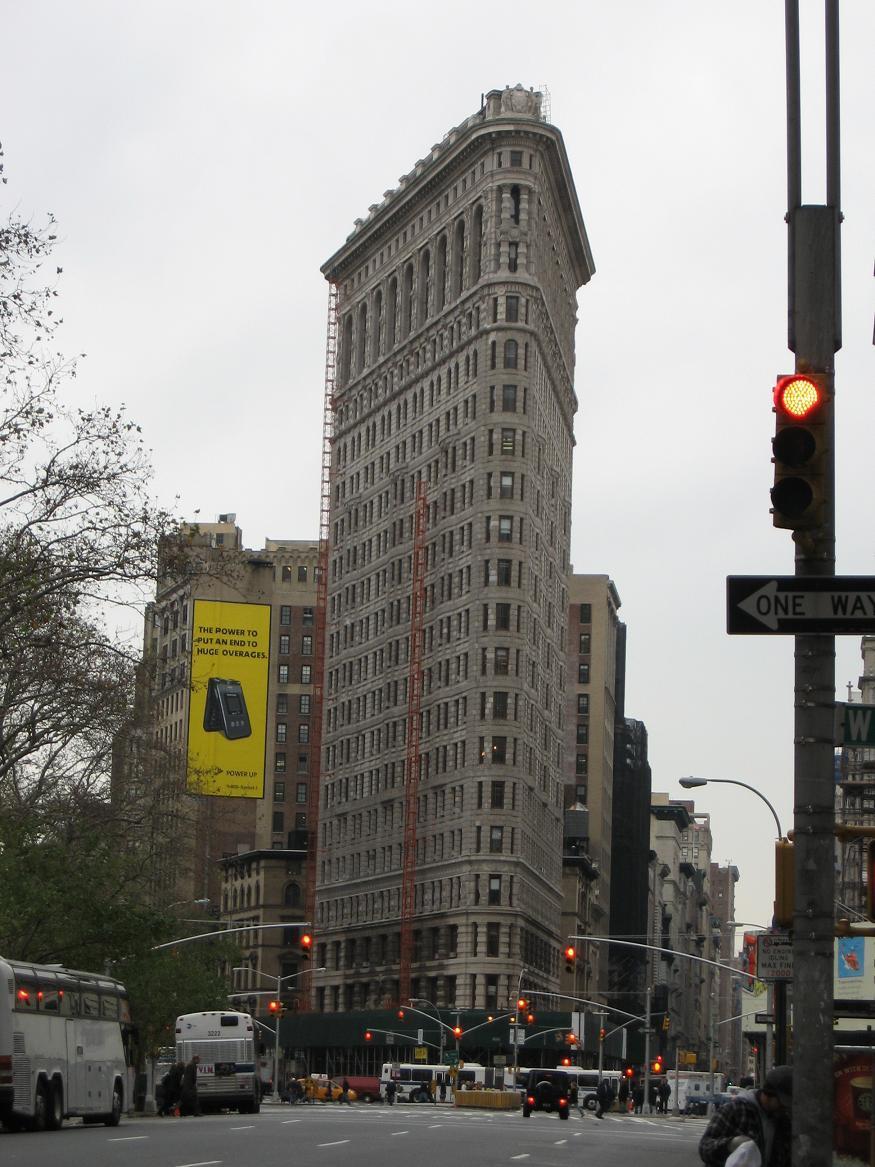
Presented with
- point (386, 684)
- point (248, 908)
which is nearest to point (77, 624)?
point (386, 684)

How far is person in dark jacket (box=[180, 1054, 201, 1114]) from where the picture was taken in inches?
2062

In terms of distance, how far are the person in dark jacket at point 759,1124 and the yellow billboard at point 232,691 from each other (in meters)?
104

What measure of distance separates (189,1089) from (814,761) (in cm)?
4446

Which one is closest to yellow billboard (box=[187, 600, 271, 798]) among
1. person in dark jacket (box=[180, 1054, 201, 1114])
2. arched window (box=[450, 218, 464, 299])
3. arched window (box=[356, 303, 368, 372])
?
arched window (box=[450, 218, 464, 299])

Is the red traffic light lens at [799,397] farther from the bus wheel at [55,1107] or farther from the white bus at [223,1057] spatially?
the white bus at [223,1057]

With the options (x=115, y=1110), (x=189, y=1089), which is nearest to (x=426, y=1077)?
(x=189, y=1089)

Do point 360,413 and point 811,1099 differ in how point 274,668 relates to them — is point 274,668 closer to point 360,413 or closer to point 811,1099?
point 360,413

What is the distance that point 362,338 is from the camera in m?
164

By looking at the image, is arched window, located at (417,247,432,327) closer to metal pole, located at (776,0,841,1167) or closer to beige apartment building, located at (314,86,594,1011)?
beige apartment building, located at (314,86,594,1011)

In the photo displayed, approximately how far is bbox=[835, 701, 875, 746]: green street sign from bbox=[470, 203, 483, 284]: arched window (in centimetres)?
13193

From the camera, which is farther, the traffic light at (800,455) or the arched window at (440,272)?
the arched window at (440,272)

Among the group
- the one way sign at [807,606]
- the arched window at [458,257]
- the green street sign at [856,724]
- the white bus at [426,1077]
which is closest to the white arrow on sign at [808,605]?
the one way sign at [807,606]

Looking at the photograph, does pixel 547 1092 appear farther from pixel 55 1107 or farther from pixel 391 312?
pixel 391 312

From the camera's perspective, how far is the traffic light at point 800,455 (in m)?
11.3
